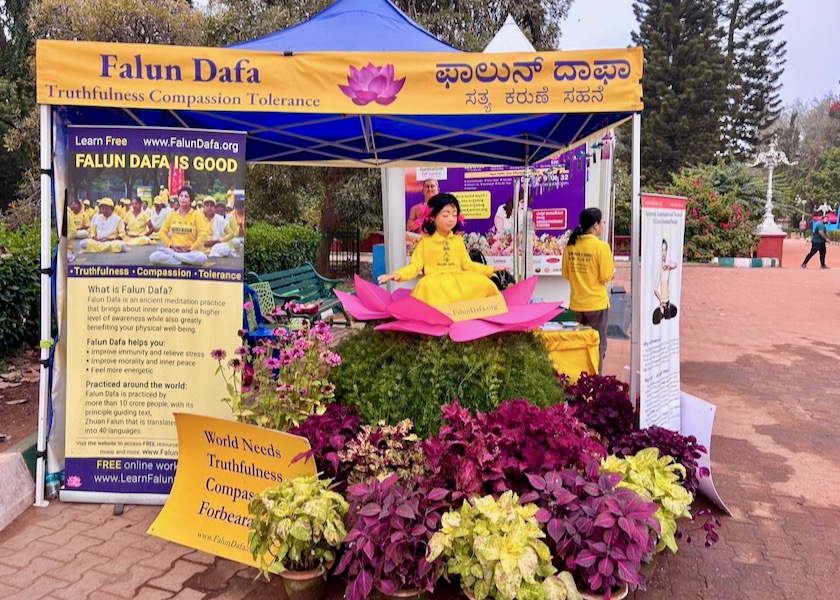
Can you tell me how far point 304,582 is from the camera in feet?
8.46

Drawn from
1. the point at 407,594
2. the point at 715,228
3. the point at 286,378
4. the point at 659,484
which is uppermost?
the point at 715,228

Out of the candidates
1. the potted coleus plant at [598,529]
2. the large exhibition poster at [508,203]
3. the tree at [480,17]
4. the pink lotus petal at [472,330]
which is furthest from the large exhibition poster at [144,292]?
the tree at [480,17]

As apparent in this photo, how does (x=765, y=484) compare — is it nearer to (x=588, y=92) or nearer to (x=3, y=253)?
(x=588, y=92)

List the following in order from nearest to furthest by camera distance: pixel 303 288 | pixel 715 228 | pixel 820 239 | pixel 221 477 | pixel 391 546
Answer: pixel 391 546, pixel 221 477, pixel 303 288, pixel 820 239, pixel 715 228

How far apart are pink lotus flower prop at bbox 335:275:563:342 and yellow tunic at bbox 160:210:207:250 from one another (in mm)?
890

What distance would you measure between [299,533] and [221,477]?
80cm

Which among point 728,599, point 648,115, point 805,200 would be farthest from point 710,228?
point 805,200

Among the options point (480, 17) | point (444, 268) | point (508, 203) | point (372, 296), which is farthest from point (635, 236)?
point (480, 17)

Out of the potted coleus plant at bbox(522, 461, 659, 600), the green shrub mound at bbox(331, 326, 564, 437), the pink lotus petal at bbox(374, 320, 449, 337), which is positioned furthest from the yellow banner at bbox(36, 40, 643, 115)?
the potted coleus plant at bbox(522, 461, 659, 600)

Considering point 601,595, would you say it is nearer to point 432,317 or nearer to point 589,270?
point 432,317

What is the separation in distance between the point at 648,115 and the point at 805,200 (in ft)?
63.2

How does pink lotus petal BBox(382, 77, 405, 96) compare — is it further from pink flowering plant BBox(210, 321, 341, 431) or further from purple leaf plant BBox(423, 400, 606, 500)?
purple leaf plant BBox(423, 400, 606, 500)

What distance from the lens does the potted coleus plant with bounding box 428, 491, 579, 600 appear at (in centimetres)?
221

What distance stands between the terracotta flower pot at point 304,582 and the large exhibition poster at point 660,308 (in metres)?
1.98
